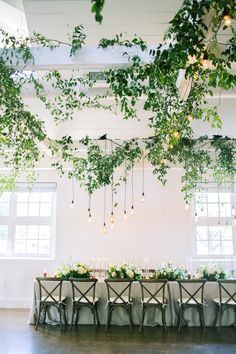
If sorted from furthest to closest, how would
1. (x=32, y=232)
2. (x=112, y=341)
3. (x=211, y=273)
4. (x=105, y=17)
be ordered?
(x=32, y=232) < (x=211, y=273) < (x=112, y=341) < (x=105, y=17)

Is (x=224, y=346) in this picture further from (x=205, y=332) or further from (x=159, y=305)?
(x=159, y=305)

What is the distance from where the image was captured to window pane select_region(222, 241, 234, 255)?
8.76 meters

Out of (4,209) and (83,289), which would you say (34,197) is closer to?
(4,209)

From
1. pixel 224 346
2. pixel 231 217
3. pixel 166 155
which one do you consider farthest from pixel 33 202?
pixel 224 346

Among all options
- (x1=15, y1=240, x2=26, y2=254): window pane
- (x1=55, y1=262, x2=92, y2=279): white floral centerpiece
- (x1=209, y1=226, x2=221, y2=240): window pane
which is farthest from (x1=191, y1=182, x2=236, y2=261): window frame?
(x1=15, y1=240, x2=26, y2=254): window pane

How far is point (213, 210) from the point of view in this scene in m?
9.02

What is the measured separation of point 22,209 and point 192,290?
488cm

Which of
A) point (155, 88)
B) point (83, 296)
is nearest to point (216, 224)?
point (83, 296)

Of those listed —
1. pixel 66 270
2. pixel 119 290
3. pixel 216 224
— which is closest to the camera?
pixel 119 290

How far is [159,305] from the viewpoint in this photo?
6031mm

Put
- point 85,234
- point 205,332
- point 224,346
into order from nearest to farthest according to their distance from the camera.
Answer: point 224,346, point 205,332, point 85,234

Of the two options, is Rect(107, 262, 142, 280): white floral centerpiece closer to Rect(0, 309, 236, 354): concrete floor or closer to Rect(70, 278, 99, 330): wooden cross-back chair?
Rect(70, 278, 99, 330): wooden cross-back chair

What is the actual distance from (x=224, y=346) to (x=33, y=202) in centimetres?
580

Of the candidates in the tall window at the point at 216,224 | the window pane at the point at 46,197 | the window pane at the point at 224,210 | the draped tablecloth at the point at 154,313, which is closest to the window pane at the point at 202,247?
the tall window at the point at 216,224
